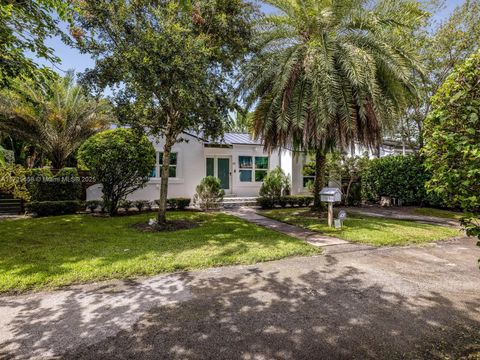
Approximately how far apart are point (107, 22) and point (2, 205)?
34.1 feet

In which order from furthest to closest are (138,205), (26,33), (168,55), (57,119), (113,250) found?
(57,119)
(138,205)
(26,33)
(168,55)
(113,250)

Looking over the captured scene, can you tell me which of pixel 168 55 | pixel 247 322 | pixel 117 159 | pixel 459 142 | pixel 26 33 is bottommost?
pixel 247 322

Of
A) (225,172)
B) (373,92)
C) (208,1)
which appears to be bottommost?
(225,172)

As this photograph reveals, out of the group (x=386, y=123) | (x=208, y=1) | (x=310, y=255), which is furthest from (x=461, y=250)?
(x=208, y=1)

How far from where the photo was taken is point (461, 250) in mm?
6746

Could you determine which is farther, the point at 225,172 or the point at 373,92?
the point at 225,172

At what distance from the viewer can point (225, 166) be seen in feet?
55.3

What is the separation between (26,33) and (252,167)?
12269 mm

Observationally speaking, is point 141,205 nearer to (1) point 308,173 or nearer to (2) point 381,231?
(2) point 381,231

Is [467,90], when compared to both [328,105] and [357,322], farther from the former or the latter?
[328,105]

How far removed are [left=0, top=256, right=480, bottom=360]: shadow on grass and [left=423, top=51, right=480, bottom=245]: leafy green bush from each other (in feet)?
4.55

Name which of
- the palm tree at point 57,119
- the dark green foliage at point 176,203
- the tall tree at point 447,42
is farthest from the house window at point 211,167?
the tall tree at point 447,42

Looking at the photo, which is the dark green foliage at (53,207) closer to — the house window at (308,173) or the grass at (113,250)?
the grass at (113,250)

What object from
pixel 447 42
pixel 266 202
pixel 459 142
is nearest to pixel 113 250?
pixel 459 142
